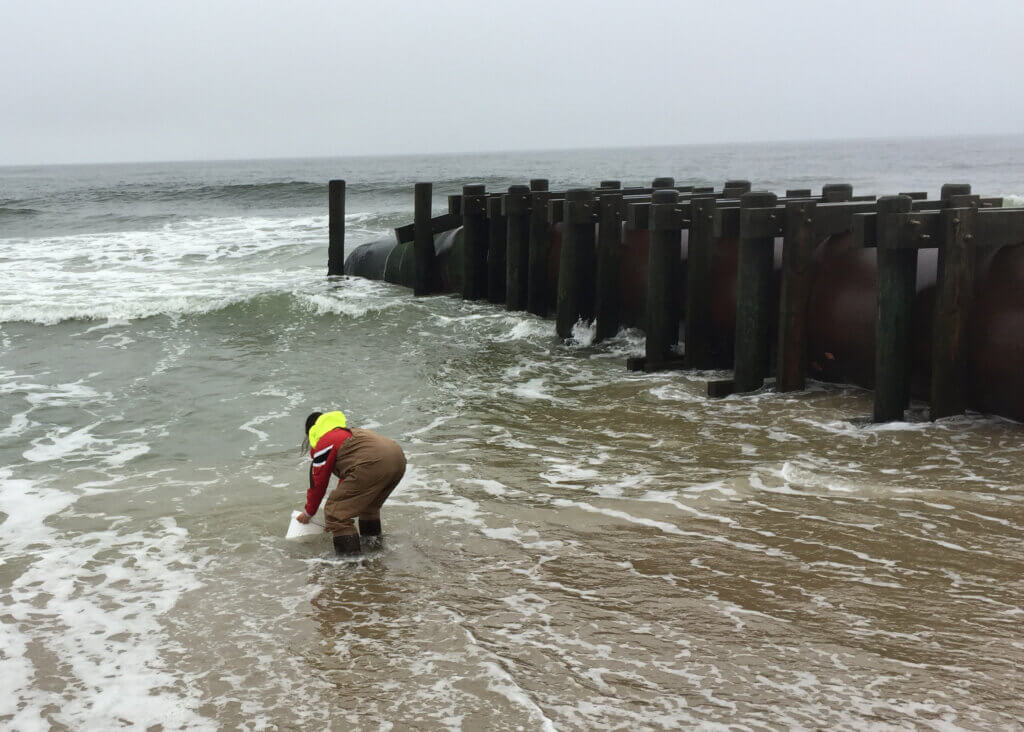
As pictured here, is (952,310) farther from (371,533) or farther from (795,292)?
(371,533)

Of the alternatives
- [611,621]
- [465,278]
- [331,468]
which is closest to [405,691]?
[611,621]

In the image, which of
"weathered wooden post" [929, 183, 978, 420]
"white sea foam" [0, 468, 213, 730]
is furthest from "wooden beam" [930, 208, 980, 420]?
"white sea foam" [0, 468, 213, 730]

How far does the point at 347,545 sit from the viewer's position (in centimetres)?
573

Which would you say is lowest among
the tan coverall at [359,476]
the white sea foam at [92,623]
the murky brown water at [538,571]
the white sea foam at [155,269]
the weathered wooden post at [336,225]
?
the white sea foam at [92,623]

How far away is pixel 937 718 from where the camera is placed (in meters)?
3.82

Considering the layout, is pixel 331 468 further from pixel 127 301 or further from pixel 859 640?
pixel 127 301

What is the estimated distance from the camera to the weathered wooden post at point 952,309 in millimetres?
7645

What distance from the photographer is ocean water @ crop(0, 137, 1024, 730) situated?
4.16m

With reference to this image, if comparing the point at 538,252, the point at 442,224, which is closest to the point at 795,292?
the point at 538,252

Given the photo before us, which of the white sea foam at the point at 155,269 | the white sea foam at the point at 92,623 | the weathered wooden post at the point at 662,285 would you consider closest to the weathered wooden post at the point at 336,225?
the white sea foam at the point at 155,269

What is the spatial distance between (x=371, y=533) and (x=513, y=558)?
0.90m

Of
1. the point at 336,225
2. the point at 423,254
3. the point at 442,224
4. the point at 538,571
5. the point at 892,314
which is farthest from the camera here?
the point at 336,225

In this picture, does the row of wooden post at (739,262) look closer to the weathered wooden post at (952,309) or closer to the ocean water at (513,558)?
the weathered wooden post at (952,309)

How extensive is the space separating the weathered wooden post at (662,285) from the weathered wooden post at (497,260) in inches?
186
